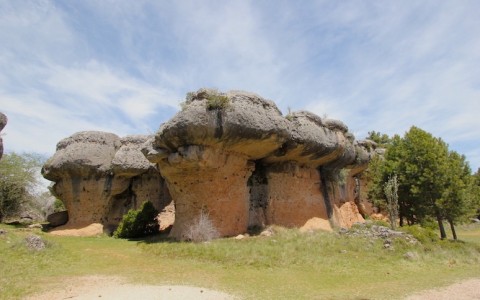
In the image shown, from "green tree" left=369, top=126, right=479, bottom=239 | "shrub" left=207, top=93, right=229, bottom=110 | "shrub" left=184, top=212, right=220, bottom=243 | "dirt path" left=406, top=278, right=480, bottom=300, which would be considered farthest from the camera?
"green tree" left=369, top=126, right=479, bottom=239

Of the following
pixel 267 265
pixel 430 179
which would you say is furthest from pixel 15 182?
pixel 430 179

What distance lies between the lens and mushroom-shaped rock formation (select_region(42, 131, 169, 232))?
23.7 metres

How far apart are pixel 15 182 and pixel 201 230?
20.5 metres

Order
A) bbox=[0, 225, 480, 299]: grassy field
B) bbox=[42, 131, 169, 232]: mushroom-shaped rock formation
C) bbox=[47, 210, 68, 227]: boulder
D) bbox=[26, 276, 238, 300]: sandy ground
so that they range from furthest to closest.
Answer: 1. bbox=[47, 210, 68, 227]: boulder
2. bbox=[42, 131, 169, 232]: mushroom-shaped rock formation
3. bbox=[0, 225, 480, 299]: grassy field
4. bbox=[26, 276, 238, 300]: sandy ground

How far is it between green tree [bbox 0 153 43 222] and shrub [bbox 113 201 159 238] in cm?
1374

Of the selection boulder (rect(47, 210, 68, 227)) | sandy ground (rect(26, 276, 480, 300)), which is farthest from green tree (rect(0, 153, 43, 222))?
sandy ground (rect(26, 276, 480, 300))

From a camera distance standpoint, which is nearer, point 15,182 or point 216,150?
point 216,150

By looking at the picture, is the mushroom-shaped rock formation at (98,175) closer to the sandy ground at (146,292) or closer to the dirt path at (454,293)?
the sandy ground at (146,292)

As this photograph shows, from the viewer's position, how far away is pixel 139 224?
21203 mm

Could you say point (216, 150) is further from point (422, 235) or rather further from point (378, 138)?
point (378, 138)

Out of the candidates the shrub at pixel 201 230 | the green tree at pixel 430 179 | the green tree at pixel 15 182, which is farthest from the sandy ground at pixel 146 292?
Result: the green tree at pixel 15 182

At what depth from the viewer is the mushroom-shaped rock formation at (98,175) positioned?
23656 mm

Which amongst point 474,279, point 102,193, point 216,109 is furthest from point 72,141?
point 474,279

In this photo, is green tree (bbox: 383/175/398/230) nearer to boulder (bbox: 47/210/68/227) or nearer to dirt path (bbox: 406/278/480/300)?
dirt path (bbox: 406/278/480/300)
